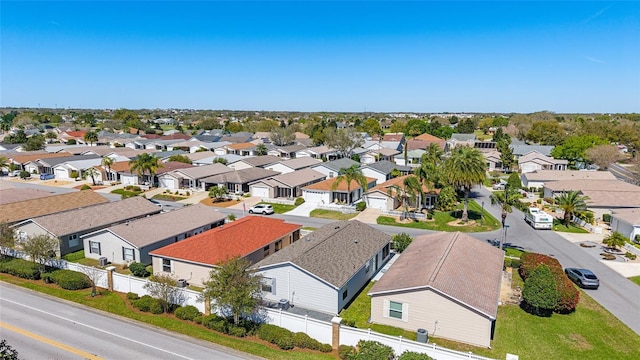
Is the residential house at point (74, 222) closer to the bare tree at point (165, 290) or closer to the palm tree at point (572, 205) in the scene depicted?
the bare tree at point (165, 290)

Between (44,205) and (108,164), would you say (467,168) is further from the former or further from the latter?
(108,164)

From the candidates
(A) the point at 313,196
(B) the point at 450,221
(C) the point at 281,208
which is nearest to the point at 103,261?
(C) the point at 281,208

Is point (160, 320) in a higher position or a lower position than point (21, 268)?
lower

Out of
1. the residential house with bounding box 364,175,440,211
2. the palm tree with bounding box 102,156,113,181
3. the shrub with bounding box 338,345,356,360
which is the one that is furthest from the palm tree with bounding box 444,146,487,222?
the palm tree with bounding box 102,156,113,181

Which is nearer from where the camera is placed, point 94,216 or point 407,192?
point 94,216

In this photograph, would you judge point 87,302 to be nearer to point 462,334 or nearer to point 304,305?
point 304,305

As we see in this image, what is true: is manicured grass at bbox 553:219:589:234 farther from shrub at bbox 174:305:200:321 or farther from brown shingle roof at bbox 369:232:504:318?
shrub at bbox 174:305:200:321
